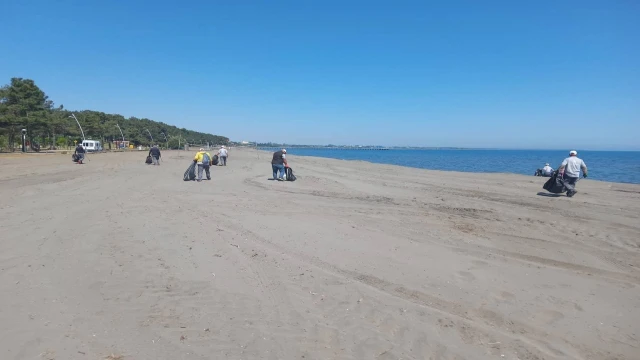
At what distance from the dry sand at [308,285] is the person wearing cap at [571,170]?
441 cm

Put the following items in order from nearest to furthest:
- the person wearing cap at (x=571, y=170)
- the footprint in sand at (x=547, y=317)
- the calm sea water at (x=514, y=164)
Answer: the footprint in sand at (x=547, y=317)
the person wearing cap at (x=571, y=170)
the calm sea water at (x=514, y=164)

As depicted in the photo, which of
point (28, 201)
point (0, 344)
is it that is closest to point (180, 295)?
point (0, 344)

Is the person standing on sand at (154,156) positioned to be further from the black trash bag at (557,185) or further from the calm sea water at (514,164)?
the calm sea water at (514,164)

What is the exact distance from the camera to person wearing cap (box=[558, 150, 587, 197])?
13344mm

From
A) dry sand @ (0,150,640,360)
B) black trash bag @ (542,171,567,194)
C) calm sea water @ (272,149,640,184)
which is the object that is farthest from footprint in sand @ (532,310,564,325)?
calm sea water @ (272,149,640,184)

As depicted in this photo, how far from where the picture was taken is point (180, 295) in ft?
14.6

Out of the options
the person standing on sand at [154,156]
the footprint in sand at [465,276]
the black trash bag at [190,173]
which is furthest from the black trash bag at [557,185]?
the person standing on sand at [154,156]

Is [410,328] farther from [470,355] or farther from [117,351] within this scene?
[117,351]

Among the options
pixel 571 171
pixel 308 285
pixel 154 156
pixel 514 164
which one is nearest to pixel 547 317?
pixel 308 285

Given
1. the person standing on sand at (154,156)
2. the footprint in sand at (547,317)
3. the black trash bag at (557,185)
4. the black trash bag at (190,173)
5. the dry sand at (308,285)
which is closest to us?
the dry sand at (308,285)

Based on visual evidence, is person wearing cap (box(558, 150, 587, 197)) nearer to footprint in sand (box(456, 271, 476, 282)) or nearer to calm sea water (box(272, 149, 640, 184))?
footprint in sand (box(456, 271, 476, 282))

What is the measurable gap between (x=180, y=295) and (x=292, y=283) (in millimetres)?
1378

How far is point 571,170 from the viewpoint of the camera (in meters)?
13.6

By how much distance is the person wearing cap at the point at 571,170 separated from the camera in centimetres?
1334
